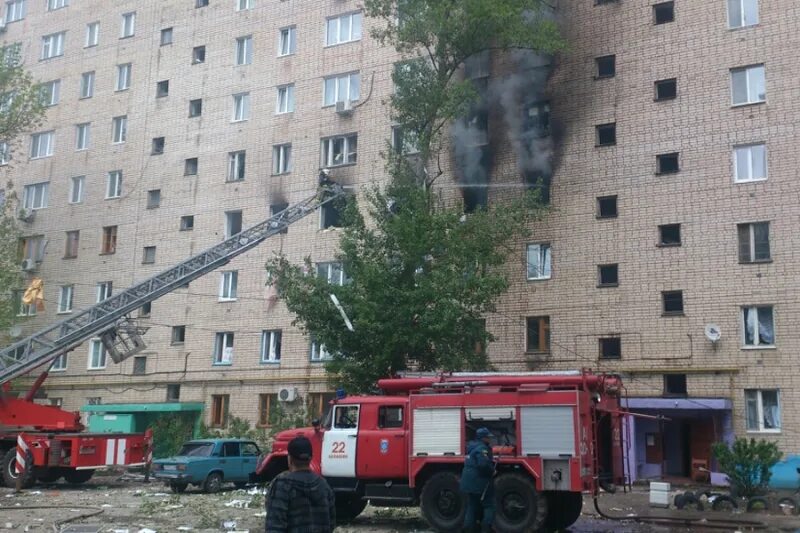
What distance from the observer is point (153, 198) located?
36656 mm

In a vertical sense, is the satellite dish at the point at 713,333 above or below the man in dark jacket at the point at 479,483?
above

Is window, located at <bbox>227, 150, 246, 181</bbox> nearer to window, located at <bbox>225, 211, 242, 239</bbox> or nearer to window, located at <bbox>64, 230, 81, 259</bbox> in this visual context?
window, located at <bbox>225, 211, 242, 239</bbox>

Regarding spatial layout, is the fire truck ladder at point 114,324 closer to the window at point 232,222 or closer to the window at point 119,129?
the window at point 232,222

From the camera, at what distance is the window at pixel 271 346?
32219 millimetres

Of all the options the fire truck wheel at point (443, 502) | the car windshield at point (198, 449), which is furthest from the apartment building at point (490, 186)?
the fire truck wheel at point (443, 502)

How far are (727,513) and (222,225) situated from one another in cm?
2291

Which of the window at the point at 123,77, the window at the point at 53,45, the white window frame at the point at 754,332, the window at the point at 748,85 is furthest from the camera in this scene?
the window at the point at 53,45

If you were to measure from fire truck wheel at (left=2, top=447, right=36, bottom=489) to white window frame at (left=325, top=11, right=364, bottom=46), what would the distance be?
19353 mm

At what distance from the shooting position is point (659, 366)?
2511cm

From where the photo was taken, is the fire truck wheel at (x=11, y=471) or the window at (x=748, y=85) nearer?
the fire truck wheel at (x=11, y=471)

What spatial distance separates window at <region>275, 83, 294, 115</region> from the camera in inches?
1346

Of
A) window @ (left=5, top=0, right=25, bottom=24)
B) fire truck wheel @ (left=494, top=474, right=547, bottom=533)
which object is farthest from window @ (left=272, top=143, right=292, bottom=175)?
fire truck wheel @ (left=494, top=474, right=547, bottom=533)

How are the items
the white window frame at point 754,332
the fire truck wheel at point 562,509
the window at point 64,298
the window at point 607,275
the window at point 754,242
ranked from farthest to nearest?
the window at point 64,298 → the window at point 607,275 → the window at point 754,242 → the white window frame at point 754,332 → the fire truck wheel at point 562,509

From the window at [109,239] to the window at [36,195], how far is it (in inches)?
179
